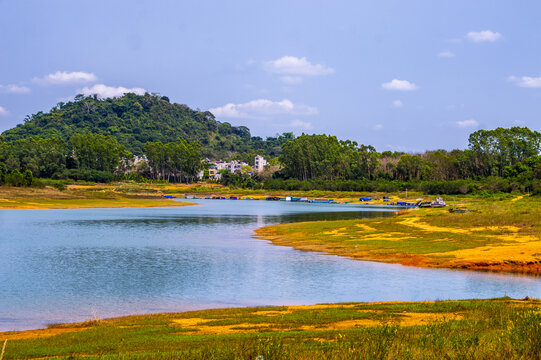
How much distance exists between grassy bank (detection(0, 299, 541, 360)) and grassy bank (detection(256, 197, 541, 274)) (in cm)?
1565

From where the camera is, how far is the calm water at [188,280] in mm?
23891

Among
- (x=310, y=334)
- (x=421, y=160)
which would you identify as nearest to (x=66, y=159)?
(x=421, y=160)

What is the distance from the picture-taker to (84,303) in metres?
23.8

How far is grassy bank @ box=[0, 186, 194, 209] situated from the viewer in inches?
4073

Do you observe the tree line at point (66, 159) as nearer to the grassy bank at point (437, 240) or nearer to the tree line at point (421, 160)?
the tree line at point (421, 160)

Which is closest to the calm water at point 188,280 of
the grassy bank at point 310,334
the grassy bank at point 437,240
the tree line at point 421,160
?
the grassy bank at point 437,240

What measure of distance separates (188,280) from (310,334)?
16338 millimetres

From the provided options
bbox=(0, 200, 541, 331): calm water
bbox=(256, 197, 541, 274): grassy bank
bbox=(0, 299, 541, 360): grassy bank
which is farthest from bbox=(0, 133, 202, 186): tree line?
bbox=(0, 299, 541, 360): grassy bank

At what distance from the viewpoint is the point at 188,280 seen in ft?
99.0

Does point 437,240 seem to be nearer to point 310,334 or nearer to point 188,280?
point 188,280

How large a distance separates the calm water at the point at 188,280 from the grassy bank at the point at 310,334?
3636 millimetres

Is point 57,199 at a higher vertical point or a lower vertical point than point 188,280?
higher

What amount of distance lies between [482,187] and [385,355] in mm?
133746

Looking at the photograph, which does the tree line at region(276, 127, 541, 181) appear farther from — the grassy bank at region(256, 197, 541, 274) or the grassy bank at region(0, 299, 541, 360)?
the grassy bank at region(0, 299, 541, 360)
